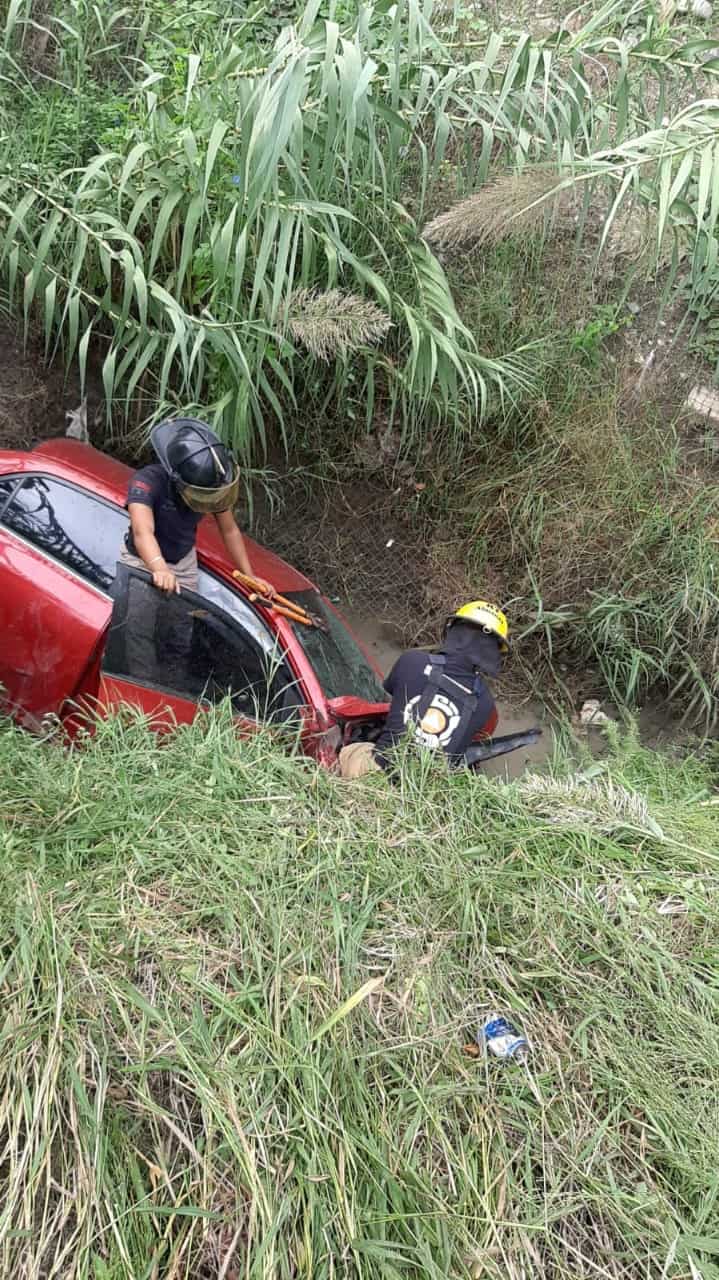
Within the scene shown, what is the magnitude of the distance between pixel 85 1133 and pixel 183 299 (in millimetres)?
3226

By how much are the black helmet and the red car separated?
1.04ft

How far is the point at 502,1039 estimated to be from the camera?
6.33 ft

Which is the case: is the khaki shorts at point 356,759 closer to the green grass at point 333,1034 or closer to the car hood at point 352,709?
the car hood at point 352,709

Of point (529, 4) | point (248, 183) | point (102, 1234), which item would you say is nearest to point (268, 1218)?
point (102, 1234)

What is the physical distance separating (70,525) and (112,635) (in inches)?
20.5

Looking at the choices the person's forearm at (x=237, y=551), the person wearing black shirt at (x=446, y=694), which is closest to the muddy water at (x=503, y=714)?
the person wearing black shirt at (x=446, y=694)

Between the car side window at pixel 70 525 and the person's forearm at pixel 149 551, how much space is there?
0.57ft

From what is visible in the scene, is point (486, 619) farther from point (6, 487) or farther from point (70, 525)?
point (6, 487)

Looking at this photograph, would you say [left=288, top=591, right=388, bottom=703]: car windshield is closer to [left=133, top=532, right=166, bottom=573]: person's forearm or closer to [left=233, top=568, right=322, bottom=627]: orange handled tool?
[left=233, top=568, right=322, bottom=627]: orange handled tool

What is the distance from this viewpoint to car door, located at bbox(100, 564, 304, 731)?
10.1 ft

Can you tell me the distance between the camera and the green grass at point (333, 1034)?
1.58 meters

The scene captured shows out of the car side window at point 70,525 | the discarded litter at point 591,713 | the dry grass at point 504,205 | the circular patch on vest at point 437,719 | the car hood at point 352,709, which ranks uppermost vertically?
the dry grass at point 504,205

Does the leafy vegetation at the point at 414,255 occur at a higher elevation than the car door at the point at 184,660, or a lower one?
higher

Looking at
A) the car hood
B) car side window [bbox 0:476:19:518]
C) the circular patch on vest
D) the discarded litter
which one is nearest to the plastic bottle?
the circular patch on vest
